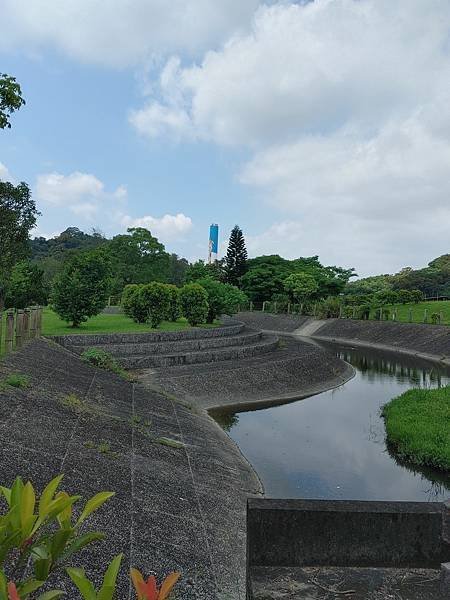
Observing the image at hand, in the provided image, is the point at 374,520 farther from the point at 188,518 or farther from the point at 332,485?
the point at 332,485

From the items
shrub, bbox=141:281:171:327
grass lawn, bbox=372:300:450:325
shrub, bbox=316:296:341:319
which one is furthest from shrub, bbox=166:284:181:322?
shrub, bbox=316:296:341:319

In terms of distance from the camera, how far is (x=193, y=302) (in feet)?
93.1

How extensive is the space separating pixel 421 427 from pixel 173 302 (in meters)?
18.2

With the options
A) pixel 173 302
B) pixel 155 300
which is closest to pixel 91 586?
pixel 155 300

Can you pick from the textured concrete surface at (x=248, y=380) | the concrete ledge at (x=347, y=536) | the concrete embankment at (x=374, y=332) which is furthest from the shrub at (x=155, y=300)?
the concrete ledge at (x=347, y=536)

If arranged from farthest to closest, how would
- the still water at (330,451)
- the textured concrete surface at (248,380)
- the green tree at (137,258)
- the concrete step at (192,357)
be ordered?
the green tree at (137,258), the concrete step at (192,357), the textured concrete surface at (248,380), the still water at (330,451)

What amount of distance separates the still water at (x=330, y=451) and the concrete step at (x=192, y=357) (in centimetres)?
427

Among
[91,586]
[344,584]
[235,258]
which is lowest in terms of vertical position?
[344,584]

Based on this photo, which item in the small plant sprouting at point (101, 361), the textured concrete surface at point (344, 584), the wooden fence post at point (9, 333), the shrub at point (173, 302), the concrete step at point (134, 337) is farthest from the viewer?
the shrub at point (173, 302)

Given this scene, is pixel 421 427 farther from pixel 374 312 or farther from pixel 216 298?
pixel 374 312

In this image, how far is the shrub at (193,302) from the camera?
28241 mm

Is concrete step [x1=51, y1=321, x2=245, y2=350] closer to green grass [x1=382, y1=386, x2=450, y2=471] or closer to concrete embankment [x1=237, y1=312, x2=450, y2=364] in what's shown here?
green grass [x1=382, y1=386, x2=450, y2=471]

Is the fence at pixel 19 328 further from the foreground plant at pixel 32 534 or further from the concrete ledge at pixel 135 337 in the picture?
the foreground plant at pixel 32 534

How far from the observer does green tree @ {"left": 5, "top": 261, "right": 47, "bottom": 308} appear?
3919cm
